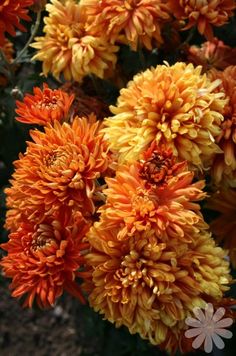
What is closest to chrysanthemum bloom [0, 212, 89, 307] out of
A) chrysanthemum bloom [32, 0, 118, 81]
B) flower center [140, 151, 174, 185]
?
flower center [140, 151, 174, 185]

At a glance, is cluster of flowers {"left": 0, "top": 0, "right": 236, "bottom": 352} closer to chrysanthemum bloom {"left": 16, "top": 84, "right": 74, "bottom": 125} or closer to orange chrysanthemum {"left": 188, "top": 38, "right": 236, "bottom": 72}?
chrysanthemum bloom {"left": 16, "top": 84, "right": 74, "bottom": 125}

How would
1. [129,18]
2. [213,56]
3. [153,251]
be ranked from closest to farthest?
[153,251]
[129,18]
[213,56]

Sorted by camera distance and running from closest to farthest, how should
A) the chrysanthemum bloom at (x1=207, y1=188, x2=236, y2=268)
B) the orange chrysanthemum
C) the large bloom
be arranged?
1. the large bloom
2. the chrysanthemum bloom at (x1=207, y1=188, x2=236, y2=268)
3. the orange chrysanthemum

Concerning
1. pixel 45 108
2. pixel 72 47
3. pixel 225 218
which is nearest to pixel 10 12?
pixel 72 47

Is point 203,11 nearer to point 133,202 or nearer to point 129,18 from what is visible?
point 129,18

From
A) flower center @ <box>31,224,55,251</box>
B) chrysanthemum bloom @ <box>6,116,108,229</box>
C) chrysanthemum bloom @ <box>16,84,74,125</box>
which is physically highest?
chrysanthemum bloom @ <box>16,84,74,125</box>

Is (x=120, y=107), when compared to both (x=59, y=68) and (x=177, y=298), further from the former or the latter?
(x=177, y=298)

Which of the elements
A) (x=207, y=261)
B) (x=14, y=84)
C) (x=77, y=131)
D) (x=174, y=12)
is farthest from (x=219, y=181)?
(x=14, y=84)
